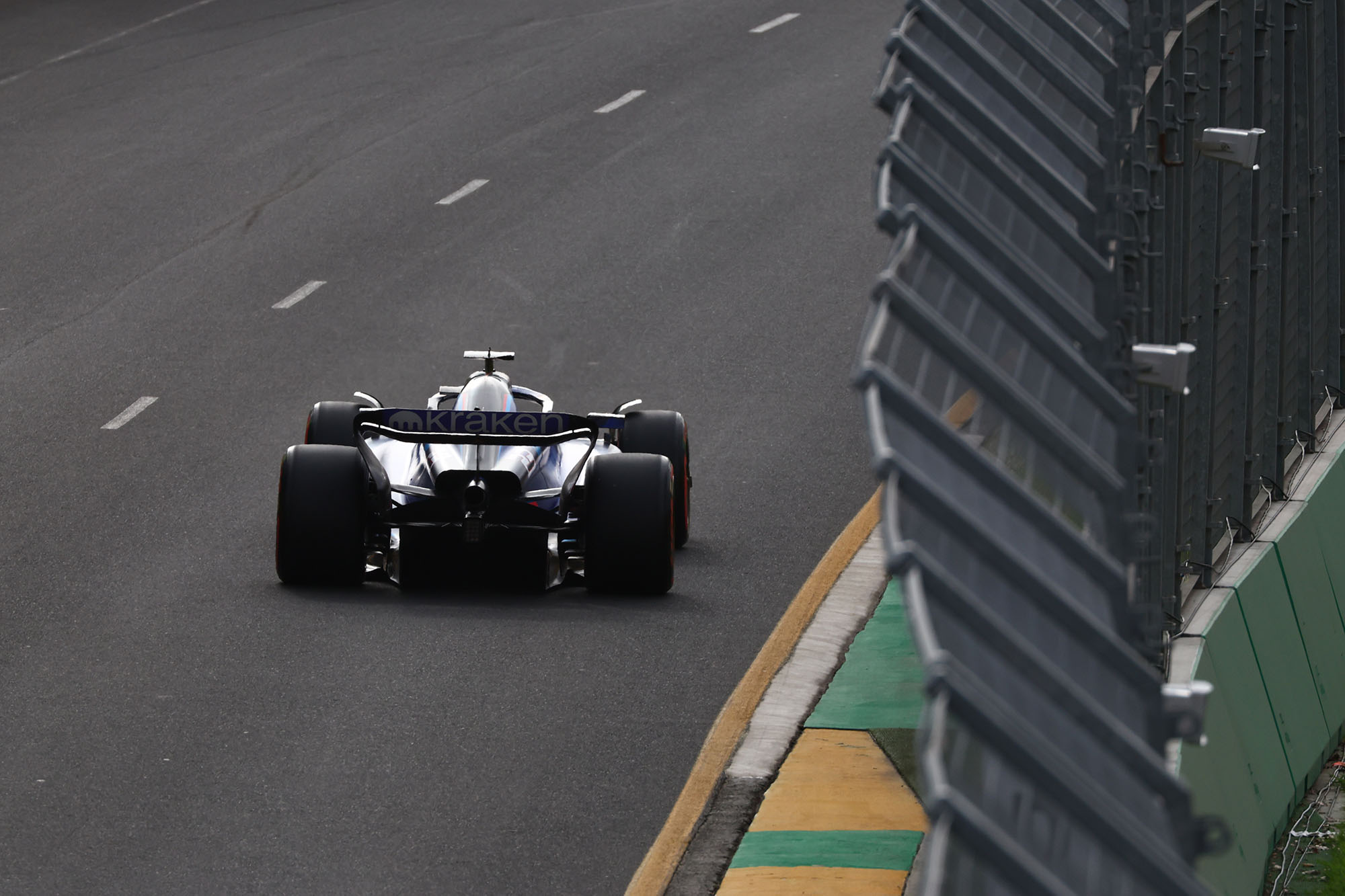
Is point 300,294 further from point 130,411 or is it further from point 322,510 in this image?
point 322,510

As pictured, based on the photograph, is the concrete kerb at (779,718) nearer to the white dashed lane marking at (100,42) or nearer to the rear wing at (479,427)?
the rear wing at (479,427)

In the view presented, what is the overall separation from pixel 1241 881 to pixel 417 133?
678 inches

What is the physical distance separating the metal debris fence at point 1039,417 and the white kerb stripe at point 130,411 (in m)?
9.01

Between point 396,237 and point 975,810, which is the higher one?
point 975,810

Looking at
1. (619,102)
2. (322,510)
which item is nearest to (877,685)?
(322,510)

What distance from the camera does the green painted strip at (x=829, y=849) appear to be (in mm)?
8461

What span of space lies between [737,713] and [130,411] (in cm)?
700

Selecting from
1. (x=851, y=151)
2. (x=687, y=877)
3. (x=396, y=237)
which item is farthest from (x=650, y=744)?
(x=851, y=151)

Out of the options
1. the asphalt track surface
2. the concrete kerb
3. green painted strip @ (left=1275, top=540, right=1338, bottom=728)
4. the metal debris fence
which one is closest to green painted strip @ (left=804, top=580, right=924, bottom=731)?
A: the concrete kerb

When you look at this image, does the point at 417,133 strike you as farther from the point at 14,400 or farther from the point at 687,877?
the point at 687,877

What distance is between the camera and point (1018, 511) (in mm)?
Result: 3730

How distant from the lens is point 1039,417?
3.94 metres

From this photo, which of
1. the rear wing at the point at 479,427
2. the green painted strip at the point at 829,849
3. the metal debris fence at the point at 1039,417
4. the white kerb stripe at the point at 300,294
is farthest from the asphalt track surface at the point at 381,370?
the metal debris fence at the point at 1039,417

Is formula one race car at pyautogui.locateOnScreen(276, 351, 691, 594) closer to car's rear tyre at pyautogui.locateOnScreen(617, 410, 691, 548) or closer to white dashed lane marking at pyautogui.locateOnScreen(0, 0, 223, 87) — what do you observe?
car's rear tyre at pyautogui.locateOnScreen(617, 410, 691, 548)
